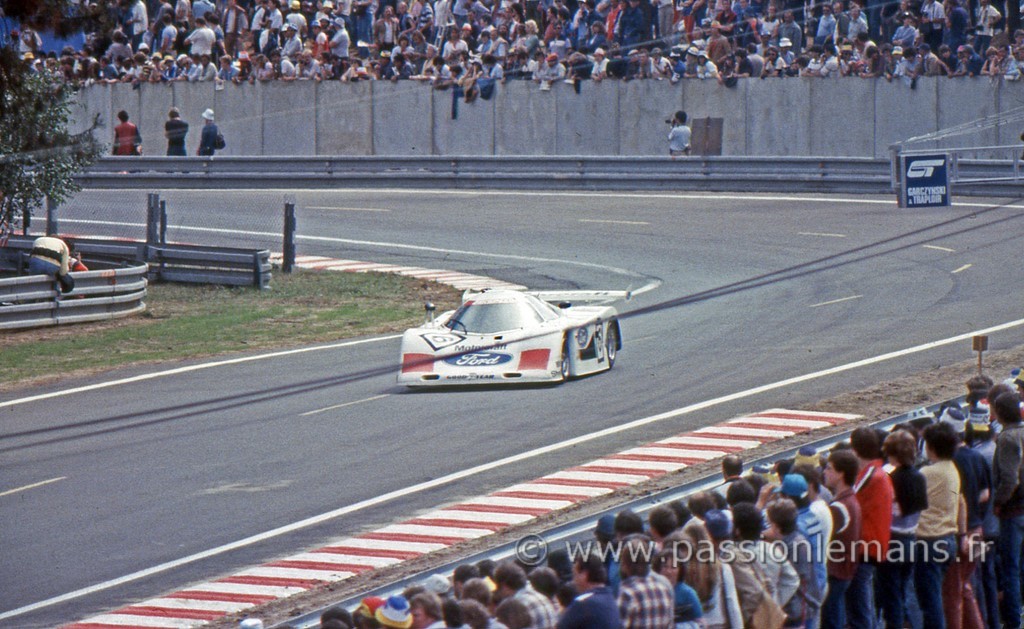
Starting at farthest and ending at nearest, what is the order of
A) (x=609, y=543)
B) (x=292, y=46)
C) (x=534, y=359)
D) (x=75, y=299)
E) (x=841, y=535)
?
(x=292, y=46), (x=75, y=299), (x=534, y=359), (x=841, y=535), (x=609, y=543)

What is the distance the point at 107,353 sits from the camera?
2105cm

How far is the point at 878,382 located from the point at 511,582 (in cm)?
1118

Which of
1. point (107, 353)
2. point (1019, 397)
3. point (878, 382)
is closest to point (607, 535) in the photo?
point (1019, 397)

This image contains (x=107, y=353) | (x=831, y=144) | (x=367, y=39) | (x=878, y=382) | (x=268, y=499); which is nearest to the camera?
(x=268, y=499)

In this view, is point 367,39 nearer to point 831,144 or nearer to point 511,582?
point 831,144

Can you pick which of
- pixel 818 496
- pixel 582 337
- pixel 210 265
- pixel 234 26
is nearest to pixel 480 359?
pixel 582 337

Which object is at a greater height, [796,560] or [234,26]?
[234,26]

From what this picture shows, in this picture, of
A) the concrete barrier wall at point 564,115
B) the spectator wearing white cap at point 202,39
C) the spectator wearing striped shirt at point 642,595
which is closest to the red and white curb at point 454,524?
the spectator wearing striped shirt at point 642,595

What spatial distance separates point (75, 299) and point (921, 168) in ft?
43.6

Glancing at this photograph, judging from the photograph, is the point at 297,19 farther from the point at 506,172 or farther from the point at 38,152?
the point at 38,152

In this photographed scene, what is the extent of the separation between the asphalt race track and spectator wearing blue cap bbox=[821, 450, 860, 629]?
15.3 ft

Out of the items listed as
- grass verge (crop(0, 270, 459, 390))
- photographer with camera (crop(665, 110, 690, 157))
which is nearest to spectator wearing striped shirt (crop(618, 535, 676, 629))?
grass verge (crop(0, 270, 459, 390))

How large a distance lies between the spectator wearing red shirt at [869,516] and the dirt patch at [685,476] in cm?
284

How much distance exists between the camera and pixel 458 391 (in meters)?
17.6
